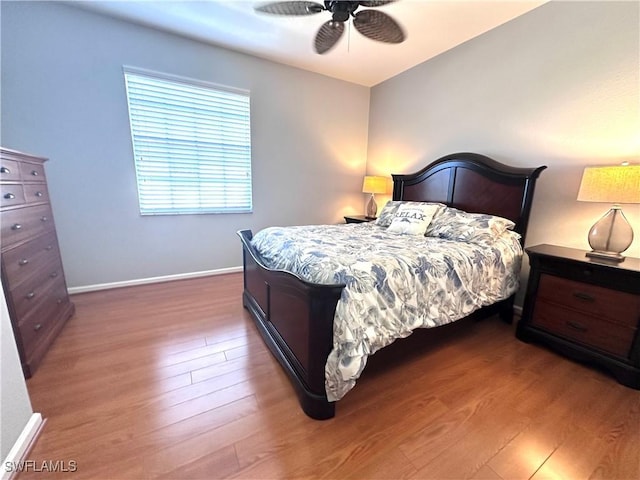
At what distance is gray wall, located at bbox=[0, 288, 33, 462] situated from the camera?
3.52 feet

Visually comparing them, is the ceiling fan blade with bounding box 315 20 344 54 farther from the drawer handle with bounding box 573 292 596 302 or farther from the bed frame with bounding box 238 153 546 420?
the drawer handle with bounding box 573 292 596 302

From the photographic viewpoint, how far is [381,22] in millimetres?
1929

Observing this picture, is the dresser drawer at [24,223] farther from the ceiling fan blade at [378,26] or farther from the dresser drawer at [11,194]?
the ceiling fan blade at [378,26]

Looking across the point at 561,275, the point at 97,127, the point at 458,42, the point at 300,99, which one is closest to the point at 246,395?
the point at 561,275

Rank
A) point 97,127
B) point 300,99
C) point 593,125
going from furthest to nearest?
point 300,99
point 97,127
point 593,125

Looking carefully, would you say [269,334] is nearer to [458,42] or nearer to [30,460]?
[30,460]

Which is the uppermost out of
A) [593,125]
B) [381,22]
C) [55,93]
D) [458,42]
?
[458,42]

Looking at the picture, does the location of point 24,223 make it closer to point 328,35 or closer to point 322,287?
point 322,287

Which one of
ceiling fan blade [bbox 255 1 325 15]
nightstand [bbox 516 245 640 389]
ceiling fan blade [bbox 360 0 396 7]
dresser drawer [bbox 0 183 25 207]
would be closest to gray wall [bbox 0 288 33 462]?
dresser drawer [bbox 0 183 25 207]

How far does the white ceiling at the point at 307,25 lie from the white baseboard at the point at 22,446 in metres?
3.04

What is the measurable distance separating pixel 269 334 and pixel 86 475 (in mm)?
1039

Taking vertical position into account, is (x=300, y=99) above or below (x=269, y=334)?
above

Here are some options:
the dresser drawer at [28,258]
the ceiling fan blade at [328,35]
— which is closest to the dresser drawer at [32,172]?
the dresser drawer at [28,258]

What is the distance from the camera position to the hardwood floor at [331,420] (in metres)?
1.14
